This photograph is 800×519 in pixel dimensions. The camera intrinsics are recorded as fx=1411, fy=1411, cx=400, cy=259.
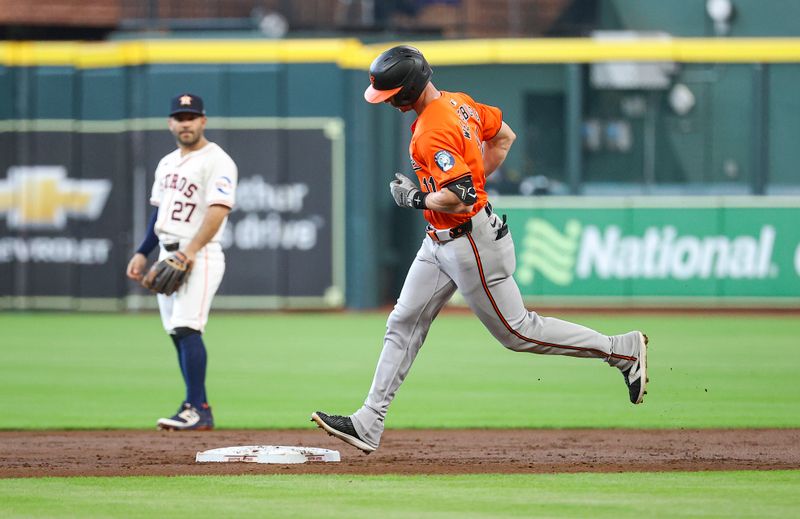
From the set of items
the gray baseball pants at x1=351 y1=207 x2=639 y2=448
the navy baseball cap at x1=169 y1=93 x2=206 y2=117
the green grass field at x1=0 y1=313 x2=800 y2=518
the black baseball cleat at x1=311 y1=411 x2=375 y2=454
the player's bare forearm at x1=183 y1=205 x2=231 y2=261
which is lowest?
the green grass field at x1=0 y1=313 x2=800 y2=518

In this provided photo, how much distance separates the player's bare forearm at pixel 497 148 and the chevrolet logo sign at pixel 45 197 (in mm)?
11926

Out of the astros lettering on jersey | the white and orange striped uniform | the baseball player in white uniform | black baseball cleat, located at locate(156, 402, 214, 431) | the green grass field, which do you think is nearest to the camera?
the green grass field

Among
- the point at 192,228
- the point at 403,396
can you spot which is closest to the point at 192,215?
the point at 192,228

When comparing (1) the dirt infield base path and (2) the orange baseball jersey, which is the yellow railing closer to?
(1) the dirt infield base path

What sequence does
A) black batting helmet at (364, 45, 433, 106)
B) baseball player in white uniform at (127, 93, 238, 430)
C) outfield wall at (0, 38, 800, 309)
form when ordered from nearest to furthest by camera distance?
black batting helmet at (364, 45, 433, 106) < baseball player in white uniform at (127, 93, 238, 430) < outfield wall at (0, 38, 800, 309)

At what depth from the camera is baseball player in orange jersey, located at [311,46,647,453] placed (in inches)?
257

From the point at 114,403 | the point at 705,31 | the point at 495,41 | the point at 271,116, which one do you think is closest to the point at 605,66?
the point at 495,41

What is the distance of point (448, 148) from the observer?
21.3 ft

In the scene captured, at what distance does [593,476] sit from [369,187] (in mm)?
12290

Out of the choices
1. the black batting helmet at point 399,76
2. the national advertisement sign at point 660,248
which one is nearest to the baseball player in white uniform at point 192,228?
the black batting helmet at point 399,76

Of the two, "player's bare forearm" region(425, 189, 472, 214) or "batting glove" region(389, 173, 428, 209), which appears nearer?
"player's bare forearm" region(425, 189, 472, 214)

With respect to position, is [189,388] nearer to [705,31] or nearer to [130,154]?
[130,154]

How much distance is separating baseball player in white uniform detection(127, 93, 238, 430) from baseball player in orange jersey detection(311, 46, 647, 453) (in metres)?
1.93

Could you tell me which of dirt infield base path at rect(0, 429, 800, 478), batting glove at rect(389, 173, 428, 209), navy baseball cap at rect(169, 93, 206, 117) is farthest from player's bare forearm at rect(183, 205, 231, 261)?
batting glove at rect(389, 173, 428, 209)
